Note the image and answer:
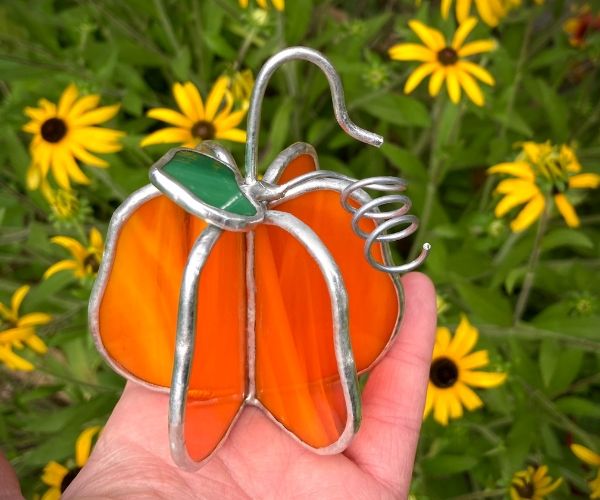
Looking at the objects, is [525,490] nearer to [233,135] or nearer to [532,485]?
[532,485]

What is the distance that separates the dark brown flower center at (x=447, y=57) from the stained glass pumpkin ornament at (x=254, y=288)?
38cm

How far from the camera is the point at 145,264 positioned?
60 centimetres

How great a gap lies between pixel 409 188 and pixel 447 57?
0.26 m

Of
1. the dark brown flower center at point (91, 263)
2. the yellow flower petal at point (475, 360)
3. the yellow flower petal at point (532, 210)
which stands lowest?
the yellow flower petal at point (475, 360)

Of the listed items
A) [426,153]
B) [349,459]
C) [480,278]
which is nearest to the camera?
[349,459]

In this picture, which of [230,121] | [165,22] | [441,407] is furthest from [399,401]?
[165,22]

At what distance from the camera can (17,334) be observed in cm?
83

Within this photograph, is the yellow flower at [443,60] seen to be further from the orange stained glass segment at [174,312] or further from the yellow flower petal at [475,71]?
the orange stained glass segment at [174,312]

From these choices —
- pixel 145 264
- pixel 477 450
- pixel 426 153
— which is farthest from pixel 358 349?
pixel 426 153

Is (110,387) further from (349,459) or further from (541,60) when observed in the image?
(541,60)

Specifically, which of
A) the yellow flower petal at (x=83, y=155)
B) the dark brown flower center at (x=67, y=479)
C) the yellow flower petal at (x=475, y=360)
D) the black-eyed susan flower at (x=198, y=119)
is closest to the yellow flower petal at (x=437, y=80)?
the black-eyed susan flower at (x=198, y=119)

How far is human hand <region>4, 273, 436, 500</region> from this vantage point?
0.67m

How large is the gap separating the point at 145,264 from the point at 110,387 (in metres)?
0.49

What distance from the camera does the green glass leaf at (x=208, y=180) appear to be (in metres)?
0.48
